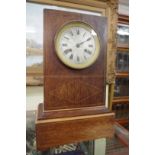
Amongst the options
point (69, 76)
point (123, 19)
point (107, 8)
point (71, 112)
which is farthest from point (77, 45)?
point (123, 19)

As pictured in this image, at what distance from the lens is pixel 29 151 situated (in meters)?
0.98

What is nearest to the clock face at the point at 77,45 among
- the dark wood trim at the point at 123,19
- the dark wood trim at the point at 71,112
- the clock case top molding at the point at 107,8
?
the dark wood trim at the point at 71,112

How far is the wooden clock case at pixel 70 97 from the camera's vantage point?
648 mm

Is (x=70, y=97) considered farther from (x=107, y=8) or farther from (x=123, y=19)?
(x=123, y=19)

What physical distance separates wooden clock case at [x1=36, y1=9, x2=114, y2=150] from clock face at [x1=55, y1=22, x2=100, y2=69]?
0.02 metres

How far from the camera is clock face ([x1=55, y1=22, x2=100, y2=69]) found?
67cm

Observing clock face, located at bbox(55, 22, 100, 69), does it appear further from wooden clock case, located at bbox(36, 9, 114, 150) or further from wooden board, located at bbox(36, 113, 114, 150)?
wooden board, located at bbox(36, 113, 114, 150)

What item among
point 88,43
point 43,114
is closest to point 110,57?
point 88,43

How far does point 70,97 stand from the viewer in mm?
702

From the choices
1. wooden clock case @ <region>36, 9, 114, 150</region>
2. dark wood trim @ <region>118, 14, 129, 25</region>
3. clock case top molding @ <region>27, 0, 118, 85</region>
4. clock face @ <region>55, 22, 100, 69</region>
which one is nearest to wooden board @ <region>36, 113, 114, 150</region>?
wooden clock case @ <region>36, 9, 114, 150</region>

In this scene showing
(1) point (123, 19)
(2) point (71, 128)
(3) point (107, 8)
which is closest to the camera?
(2) point (71, 128)

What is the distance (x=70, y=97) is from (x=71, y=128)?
5.3 inches
